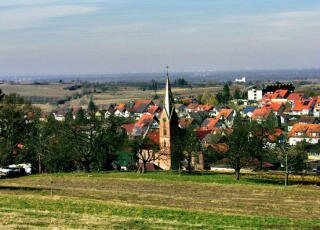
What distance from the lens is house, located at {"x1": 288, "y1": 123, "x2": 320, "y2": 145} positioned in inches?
4485

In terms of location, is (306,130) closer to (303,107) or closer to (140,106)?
(303,107)

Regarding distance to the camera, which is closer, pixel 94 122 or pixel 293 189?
pixel 293 189

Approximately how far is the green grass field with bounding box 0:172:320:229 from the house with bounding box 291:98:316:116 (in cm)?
10011

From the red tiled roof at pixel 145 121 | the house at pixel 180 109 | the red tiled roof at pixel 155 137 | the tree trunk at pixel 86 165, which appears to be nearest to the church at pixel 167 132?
the red tiled roof at pixel 155 137

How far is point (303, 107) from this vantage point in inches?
6324

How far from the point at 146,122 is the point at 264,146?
5412 centimetres

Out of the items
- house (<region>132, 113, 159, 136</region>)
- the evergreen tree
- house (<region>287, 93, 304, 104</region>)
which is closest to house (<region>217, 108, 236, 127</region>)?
house (<region>132, 113, 159, 136</region>)

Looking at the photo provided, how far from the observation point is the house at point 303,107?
158125mm

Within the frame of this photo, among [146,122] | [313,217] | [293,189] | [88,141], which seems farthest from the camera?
[146,122]

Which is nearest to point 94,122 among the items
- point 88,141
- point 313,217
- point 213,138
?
point 88,141

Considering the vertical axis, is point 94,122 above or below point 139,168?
above

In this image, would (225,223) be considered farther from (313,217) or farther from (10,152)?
(10,152)

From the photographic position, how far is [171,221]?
28766mm

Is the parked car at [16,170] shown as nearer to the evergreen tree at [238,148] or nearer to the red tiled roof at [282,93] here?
the evergreen tree at [238,148]
